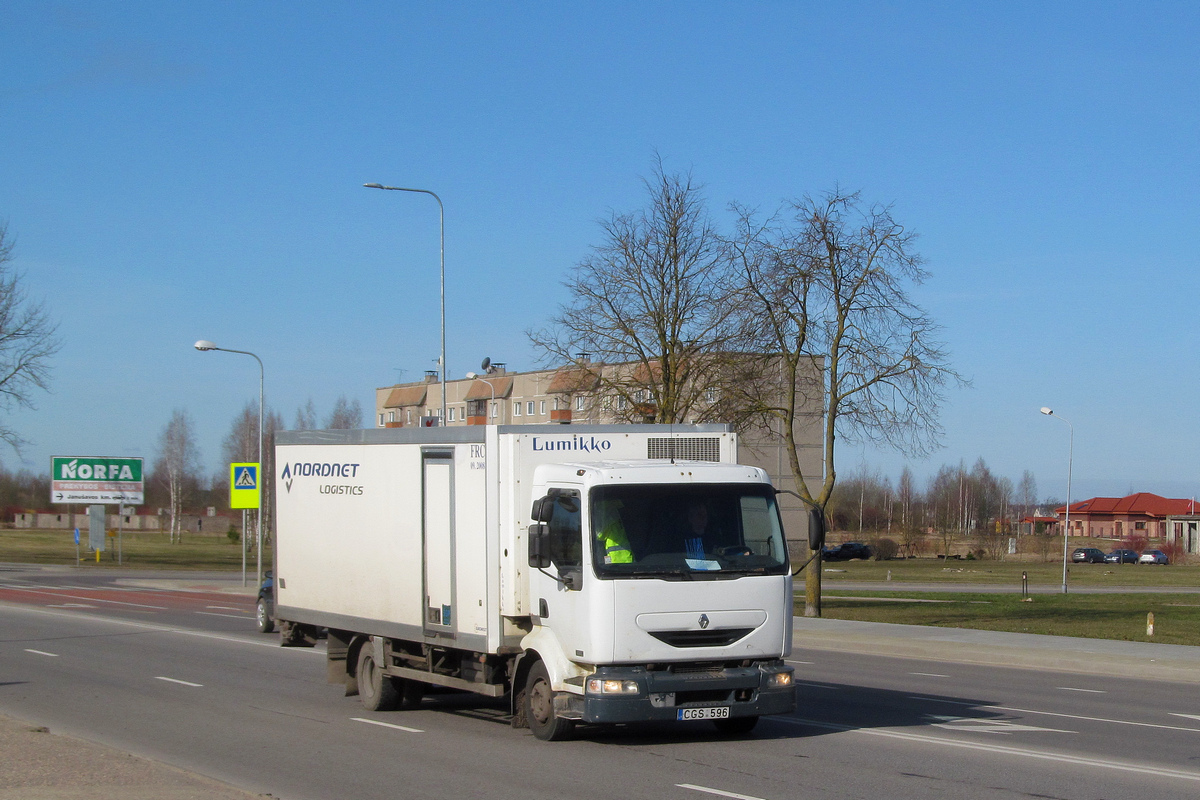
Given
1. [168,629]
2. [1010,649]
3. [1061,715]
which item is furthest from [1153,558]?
[1061,715]

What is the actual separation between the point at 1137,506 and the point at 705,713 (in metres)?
157

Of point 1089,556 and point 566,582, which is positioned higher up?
point 566,582

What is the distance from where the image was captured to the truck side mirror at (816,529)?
1120 cm

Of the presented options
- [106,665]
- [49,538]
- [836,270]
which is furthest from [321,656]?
[49,538]

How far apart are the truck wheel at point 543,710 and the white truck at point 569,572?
0.07ft

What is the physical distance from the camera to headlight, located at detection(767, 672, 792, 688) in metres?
10.5

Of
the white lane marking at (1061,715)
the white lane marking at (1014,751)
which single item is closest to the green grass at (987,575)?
the white lane marking at (1061,715)

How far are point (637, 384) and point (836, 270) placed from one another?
592 centimetres

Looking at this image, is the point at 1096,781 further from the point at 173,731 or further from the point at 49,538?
the point at 49,538

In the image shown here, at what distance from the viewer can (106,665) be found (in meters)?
18.4

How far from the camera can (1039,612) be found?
32.3 metres

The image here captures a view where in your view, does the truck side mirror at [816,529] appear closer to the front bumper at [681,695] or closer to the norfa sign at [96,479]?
the front bumper at [681,695]

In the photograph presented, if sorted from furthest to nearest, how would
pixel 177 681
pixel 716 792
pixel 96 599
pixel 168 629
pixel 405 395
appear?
pixel 405 395 → pixel 96 599 → pixel 168 629 → pixel 177 681 → pixel 716 792

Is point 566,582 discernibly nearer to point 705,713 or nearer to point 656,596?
point 656,596
